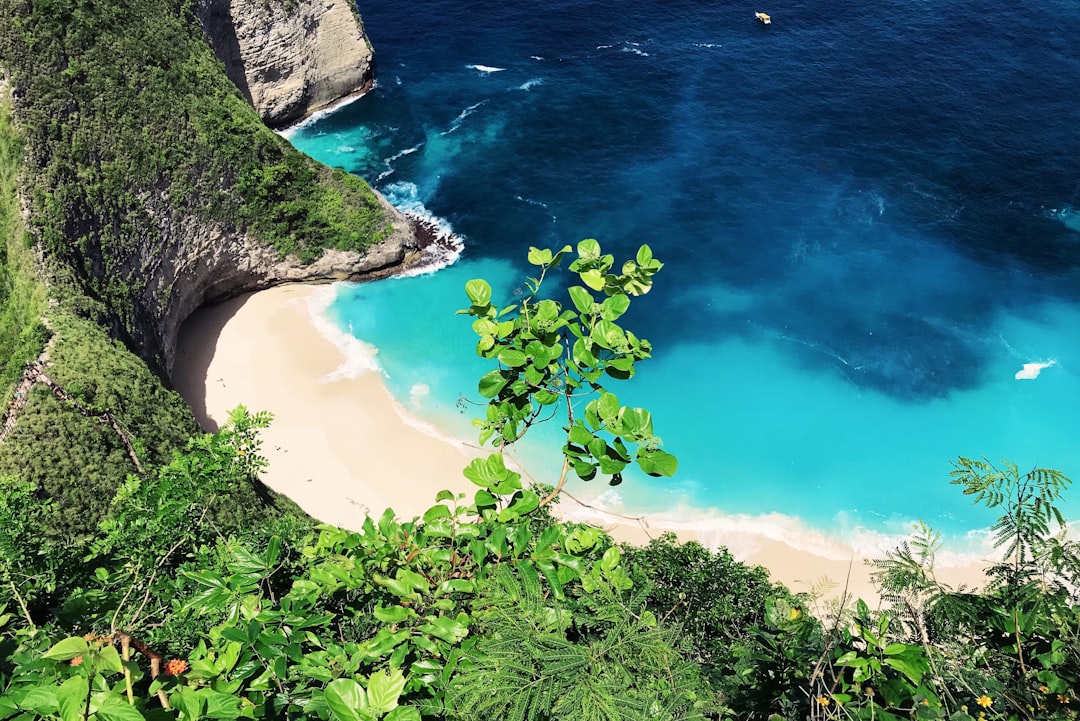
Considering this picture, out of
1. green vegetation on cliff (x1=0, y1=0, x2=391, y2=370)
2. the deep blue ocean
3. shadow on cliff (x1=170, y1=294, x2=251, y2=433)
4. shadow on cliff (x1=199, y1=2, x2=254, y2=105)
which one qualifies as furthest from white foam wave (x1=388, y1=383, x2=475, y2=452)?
shadow on cliff (x1=199, y1=2, x2=254, y2=105)

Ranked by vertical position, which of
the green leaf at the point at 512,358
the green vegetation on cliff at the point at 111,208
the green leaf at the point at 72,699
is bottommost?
the green vegetation on cliff at the point at 111,208

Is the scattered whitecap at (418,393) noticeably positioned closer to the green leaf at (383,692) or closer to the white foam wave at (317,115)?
the white foam wave at (317,115)

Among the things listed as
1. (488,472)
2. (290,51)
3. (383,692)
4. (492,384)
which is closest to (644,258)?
(492,384)

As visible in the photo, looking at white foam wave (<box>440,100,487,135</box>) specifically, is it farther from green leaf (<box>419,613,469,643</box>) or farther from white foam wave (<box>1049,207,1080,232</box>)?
green leaf (<box>419,613,469,643</box>)

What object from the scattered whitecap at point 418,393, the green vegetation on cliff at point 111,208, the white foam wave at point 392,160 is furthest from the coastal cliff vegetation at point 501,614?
the white foam wave at point 392,160

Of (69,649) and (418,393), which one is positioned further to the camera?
(418,393)

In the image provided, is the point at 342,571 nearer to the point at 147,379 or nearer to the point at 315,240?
the point at 147,379

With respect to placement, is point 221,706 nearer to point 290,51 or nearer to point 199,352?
point 199,352
